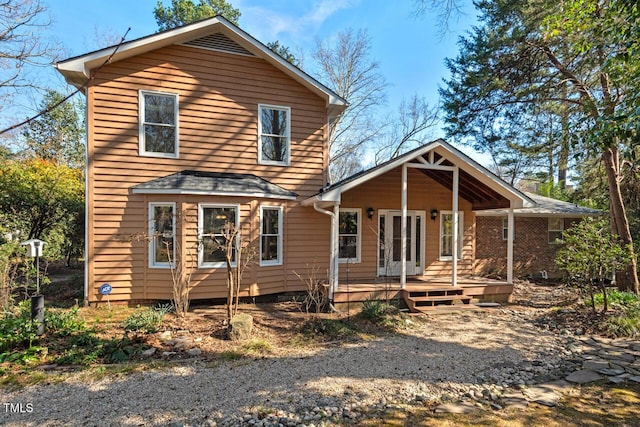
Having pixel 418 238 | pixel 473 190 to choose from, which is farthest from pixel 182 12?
pixel 473 190

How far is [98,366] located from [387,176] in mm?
8561

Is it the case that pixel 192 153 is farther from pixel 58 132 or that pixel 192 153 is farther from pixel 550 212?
pixel 58 132

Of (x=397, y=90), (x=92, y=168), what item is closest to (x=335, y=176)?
(x=397, y=90)

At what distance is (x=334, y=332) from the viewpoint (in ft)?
21.1

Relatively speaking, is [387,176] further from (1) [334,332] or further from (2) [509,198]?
(1) [334,332]

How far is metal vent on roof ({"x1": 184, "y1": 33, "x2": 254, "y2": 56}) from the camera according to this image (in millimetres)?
8848

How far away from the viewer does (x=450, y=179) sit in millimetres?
10453

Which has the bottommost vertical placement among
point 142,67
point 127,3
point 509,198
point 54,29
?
point 509,198

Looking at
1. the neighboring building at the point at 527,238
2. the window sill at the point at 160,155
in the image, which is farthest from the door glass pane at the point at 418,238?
the window sill at the point at 160,155

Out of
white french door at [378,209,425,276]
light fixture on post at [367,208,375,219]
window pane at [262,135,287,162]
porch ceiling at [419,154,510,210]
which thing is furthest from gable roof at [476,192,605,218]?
window pane at [262,135,287,162]

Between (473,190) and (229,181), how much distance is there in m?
7.42

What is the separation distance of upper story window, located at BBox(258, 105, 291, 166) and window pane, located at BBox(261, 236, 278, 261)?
2139 mm

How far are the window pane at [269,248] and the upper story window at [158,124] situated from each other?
3244mm

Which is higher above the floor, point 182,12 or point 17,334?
point 182,12
